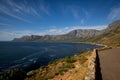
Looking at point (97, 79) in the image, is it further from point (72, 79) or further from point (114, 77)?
point (72, 79)

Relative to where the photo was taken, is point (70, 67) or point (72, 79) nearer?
point (72, 79)

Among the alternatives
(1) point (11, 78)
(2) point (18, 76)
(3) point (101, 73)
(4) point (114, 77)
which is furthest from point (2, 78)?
(4) point (114, 77)

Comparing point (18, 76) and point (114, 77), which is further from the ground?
point (114, 77)

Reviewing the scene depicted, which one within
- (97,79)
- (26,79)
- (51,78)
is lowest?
(26,79)

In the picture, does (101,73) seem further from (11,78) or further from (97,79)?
(11,78)

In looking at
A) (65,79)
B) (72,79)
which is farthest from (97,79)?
(65,79)

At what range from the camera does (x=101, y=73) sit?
12.7m

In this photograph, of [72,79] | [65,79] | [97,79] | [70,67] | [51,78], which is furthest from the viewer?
[70,67]

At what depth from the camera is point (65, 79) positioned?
15383 millimetres

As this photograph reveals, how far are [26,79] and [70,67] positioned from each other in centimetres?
693

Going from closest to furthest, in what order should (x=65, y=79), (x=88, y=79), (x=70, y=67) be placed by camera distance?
(x=88, y=79) → (x=65, y=79) → (x=70, y=67)

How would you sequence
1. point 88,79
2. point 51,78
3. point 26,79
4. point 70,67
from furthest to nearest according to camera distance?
point 26,79
point 70,67
point 51,78
point 88,79

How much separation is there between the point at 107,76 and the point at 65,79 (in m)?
4.93

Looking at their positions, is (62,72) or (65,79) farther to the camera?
(62,72)
